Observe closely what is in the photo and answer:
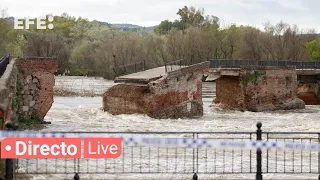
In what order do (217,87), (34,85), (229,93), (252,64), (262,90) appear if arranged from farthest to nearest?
(217,87), (252,64), (229,93), (262,90), (34,85)

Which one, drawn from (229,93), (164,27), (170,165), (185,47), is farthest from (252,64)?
(164,27)

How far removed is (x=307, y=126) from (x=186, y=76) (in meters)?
6.77

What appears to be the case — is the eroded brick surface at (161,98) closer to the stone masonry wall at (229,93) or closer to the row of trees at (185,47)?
the stone masonry wall at (229,93)

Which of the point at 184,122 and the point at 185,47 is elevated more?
the point at 185,47

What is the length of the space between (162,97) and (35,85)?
644 cm

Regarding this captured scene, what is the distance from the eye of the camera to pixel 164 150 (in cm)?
1614

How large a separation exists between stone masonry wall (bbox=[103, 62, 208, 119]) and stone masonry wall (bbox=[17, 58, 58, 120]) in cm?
467

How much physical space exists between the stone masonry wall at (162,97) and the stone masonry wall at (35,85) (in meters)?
4.67

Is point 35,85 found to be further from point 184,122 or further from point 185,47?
point 185,47

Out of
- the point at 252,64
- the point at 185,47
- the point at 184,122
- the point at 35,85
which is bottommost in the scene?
the point at 184,122

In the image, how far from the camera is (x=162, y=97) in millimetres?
26547

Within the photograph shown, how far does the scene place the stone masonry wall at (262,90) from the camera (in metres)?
32.6

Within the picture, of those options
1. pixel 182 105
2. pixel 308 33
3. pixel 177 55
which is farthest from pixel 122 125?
pixel 308 33

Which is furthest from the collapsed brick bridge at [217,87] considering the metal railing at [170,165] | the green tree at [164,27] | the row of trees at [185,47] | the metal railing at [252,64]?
the green tree at [164,27]
